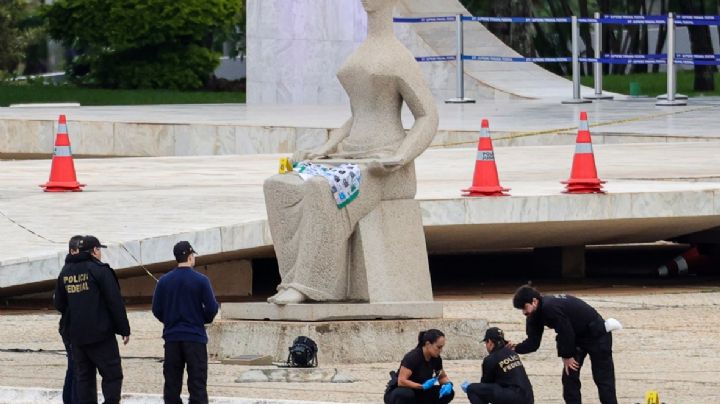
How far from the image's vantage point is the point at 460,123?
22516 mm

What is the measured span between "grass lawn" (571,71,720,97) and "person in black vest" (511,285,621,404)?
20282mm

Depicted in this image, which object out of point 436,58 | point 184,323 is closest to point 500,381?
point 184,323

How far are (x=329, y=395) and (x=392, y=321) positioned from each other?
1343mm

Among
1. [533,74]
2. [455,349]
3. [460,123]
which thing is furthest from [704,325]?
[533,74]

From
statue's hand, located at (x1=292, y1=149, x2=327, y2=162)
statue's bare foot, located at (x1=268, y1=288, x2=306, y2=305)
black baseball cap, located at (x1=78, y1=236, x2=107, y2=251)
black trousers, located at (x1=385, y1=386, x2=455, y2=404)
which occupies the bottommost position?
black trousers, located at (x1=385, y1=386, x2=455, y2=404)

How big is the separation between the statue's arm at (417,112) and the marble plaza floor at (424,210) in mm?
2393

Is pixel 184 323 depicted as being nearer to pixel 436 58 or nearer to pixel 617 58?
pixel 617 58

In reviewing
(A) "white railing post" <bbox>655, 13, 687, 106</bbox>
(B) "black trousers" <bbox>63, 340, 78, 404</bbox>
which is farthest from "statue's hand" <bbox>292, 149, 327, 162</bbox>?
(A) "white railing post" <bbox>655, 13, 687, 106</bbox>

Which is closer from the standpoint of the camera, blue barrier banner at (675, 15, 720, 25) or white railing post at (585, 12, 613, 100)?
blue barrier banner at (675, 15, 720, 25)

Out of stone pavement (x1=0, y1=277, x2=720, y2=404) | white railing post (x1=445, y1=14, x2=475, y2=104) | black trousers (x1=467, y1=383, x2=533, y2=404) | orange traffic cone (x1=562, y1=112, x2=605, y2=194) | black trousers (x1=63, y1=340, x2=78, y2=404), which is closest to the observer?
black trousers (x1=467, y1=383, x2=533, y2=404)

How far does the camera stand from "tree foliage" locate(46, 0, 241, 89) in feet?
116

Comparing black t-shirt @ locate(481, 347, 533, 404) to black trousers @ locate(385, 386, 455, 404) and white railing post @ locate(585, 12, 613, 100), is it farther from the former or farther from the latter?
white railing post @ locate(585, 12, 613, 100)

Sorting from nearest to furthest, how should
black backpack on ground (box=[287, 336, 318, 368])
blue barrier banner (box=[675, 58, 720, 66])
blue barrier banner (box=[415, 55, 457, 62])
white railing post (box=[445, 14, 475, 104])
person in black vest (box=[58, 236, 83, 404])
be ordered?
person in black vest (box=[58, 236, 83, 404])
black backpack on ground (box=[287, 336, 318, 368])
blue barrier banner (box=[675, 58, 720, 66])
white railing post (box=[445, 14, 475, 104])
blue barrier banner (box=[415, 55, 457, 62])

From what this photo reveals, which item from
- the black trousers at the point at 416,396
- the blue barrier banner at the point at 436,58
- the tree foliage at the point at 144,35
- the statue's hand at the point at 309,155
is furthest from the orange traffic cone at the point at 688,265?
the tree foliage at the point at 144,35
